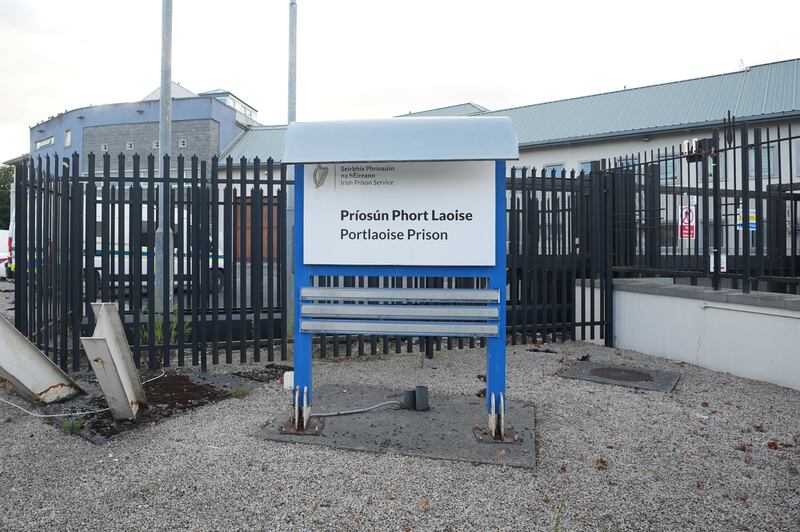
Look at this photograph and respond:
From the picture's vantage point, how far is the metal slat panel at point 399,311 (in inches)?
158

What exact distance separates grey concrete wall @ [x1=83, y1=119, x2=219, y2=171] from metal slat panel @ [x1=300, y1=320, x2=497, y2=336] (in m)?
30.2

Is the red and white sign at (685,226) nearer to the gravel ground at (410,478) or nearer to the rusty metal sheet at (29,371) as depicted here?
the gravel ground at (410,478)

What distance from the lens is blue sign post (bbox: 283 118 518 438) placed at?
157 inches

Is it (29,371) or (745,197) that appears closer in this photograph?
(29,371)

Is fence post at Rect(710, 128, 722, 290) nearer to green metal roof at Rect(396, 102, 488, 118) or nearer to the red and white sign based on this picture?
the red and white sign

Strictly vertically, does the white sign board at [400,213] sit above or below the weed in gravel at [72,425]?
above

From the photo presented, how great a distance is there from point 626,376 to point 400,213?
11.7ft

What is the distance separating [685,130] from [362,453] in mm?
20871

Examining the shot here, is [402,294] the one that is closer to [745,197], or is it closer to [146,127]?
[745,197]

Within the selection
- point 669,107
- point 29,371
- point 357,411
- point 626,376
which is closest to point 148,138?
point 669,107

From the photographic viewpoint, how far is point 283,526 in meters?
2.90

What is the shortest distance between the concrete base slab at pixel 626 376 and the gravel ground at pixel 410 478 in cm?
73

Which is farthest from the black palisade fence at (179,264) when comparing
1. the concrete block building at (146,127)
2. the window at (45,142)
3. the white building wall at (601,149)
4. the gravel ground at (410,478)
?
the window at (45,142)

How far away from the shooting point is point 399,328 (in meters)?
4.08
